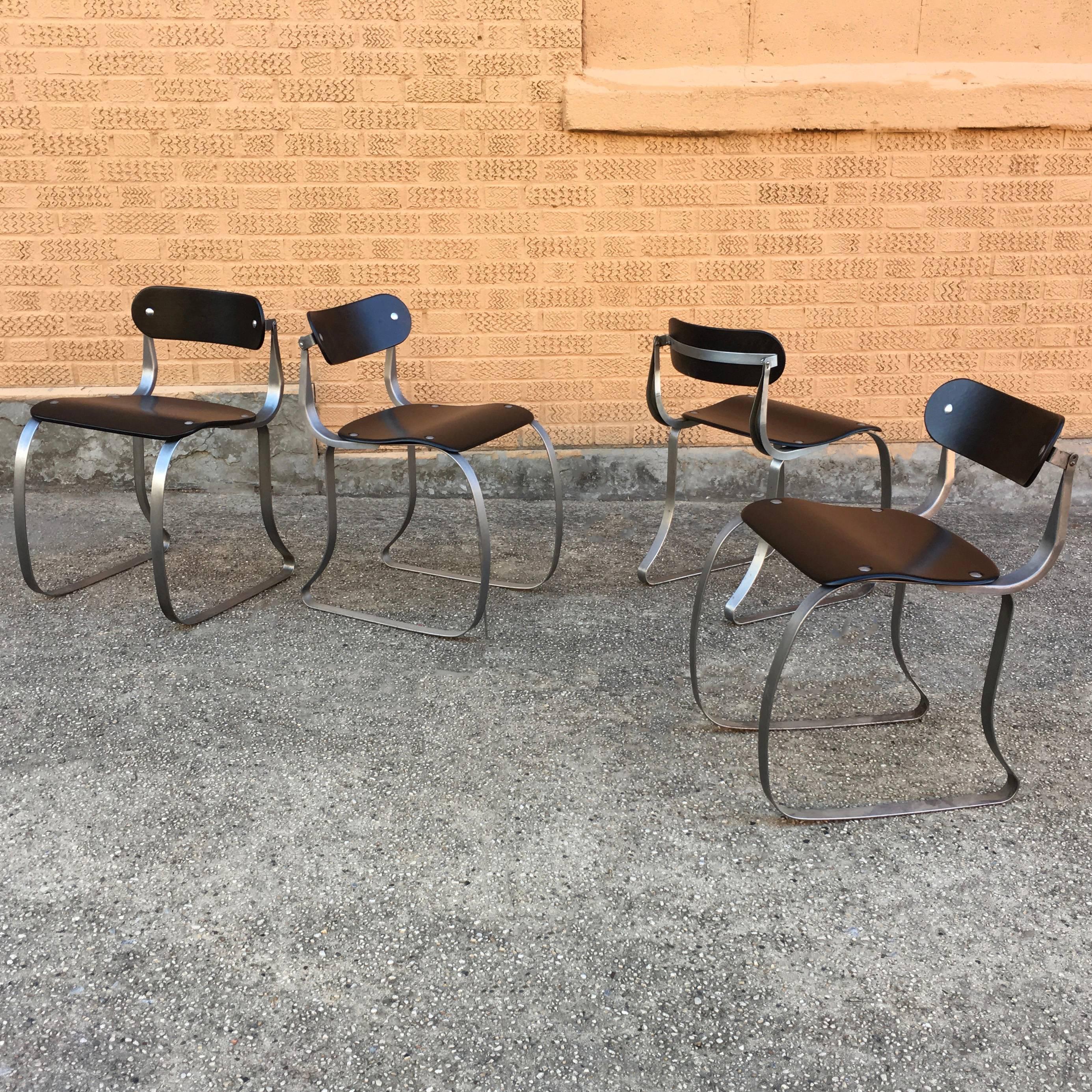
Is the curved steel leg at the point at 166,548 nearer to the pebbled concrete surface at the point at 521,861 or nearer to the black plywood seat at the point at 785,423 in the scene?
the pebbled concrete surface at the point at 521,861

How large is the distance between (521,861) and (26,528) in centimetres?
193

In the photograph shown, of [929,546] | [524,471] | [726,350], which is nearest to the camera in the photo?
[929,546]

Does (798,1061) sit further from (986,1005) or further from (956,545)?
(956,545)

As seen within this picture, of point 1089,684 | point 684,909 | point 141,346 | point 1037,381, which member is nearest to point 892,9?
point 1037,381

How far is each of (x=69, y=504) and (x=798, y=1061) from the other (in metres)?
3.39

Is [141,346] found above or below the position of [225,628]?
above

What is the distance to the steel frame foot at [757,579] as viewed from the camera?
2.71 m

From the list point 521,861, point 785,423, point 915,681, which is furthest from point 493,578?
point 521,861

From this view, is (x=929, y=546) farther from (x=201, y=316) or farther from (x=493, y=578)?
(x=201, y=316)

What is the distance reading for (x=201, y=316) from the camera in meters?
3.11

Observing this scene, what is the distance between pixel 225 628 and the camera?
9.29 feet

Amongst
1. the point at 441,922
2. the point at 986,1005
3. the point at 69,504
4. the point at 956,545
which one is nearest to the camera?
the point at 986,1005

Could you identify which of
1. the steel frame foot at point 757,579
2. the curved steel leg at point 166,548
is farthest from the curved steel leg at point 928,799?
the curved steel leg at point 166,548

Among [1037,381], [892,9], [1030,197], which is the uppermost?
[892,9]
